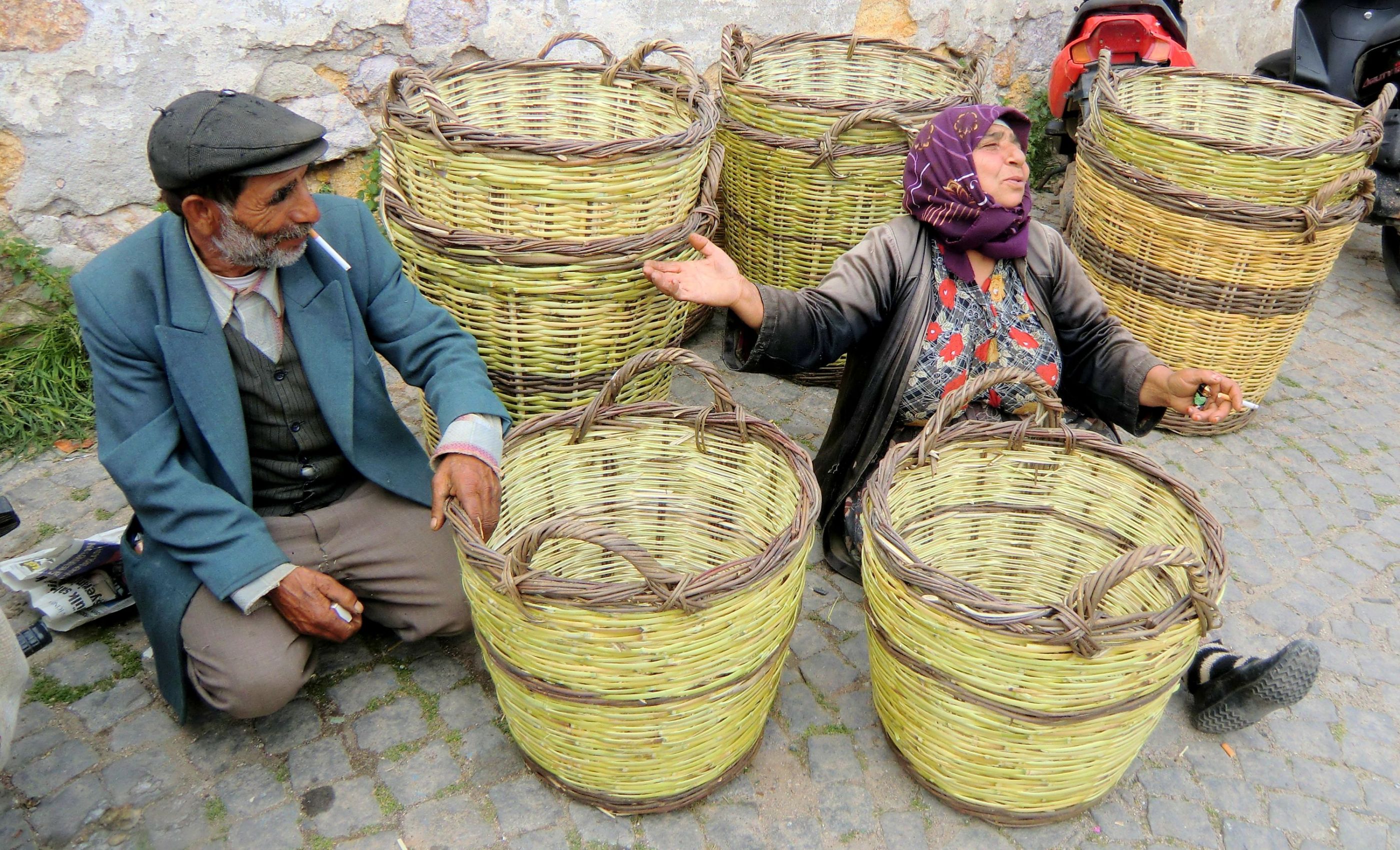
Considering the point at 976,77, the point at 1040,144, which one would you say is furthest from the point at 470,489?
the point at 1040,144

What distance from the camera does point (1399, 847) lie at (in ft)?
8.04

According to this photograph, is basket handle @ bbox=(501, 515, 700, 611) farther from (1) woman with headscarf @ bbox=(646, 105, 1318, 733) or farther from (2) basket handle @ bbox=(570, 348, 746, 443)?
(1) woman with headscarf @ bbox=(646, 105, 1318, 733)

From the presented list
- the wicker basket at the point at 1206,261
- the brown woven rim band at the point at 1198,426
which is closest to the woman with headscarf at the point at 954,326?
the wicker basket at the point at 1206,261

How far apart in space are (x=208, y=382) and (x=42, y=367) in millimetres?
1840

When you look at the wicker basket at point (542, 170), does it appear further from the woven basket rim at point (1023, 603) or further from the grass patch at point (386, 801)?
the grass patch at point (386, 801)

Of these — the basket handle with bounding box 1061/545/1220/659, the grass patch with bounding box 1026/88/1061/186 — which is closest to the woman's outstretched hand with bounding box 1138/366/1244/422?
the basket handle with bounding box 1061/545/1220/659

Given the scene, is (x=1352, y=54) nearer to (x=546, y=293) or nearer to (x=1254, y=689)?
(x=1254, y=689)

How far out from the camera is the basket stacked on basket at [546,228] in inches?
106

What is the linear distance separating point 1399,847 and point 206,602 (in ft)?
9.62

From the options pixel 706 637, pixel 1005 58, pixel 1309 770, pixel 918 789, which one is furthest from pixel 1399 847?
pixel 1005 58

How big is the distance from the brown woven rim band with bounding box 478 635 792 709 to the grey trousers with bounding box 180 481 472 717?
470mm

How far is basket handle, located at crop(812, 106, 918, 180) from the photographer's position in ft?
11.3

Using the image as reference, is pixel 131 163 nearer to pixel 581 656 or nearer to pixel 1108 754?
pixel 581 656

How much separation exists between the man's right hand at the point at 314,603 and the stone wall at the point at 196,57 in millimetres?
2133
